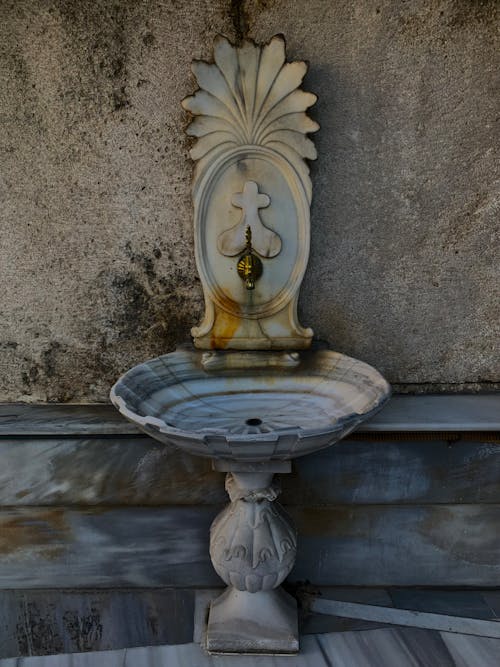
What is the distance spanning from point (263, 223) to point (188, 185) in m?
0.31

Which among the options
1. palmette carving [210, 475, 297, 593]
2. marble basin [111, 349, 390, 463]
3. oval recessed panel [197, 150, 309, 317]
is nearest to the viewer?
marble basin [111, 349, 390, 463]

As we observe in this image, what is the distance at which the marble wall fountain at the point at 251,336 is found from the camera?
1746 millimetres

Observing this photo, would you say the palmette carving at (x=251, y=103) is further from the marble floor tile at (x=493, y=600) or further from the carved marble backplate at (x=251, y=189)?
the marble floor tile at (x=493, y=600)

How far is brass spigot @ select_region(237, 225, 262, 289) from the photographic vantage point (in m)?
1.82

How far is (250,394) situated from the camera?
72.7 inches

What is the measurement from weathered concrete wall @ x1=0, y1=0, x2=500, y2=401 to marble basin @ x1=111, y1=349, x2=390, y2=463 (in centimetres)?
23

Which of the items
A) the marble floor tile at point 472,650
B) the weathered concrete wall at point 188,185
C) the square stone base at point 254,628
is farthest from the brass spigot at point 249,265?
the marble floor tile at point 472,650

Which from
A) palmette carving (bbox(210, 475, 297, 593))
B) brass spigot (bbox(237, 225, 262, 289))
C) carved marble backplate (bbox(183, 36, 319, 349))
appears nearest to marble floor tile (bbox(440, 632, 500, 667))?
palmette carving (bbox(210, 475, 297, 593))

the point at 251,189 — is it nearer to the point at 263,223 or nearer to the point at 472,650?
the point at 263,223

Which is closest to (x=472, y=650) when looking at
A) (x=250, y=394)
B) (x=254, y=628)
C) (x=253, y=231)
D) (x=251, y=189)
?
(x=254, y=628)

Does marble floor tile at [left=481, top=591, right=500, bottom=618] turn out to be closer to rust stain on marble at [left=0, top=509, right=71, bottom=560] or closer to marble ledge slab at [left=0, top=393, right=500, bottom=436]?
marble ledge slab at [left=0, top=393, right=500, bottom=436]

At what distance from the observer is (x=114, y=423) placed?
192 cm

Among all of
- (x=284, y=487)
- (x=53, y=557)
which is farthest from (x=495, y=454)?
(x=53, y=557)

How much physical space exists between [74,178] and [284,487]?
1.38 m
